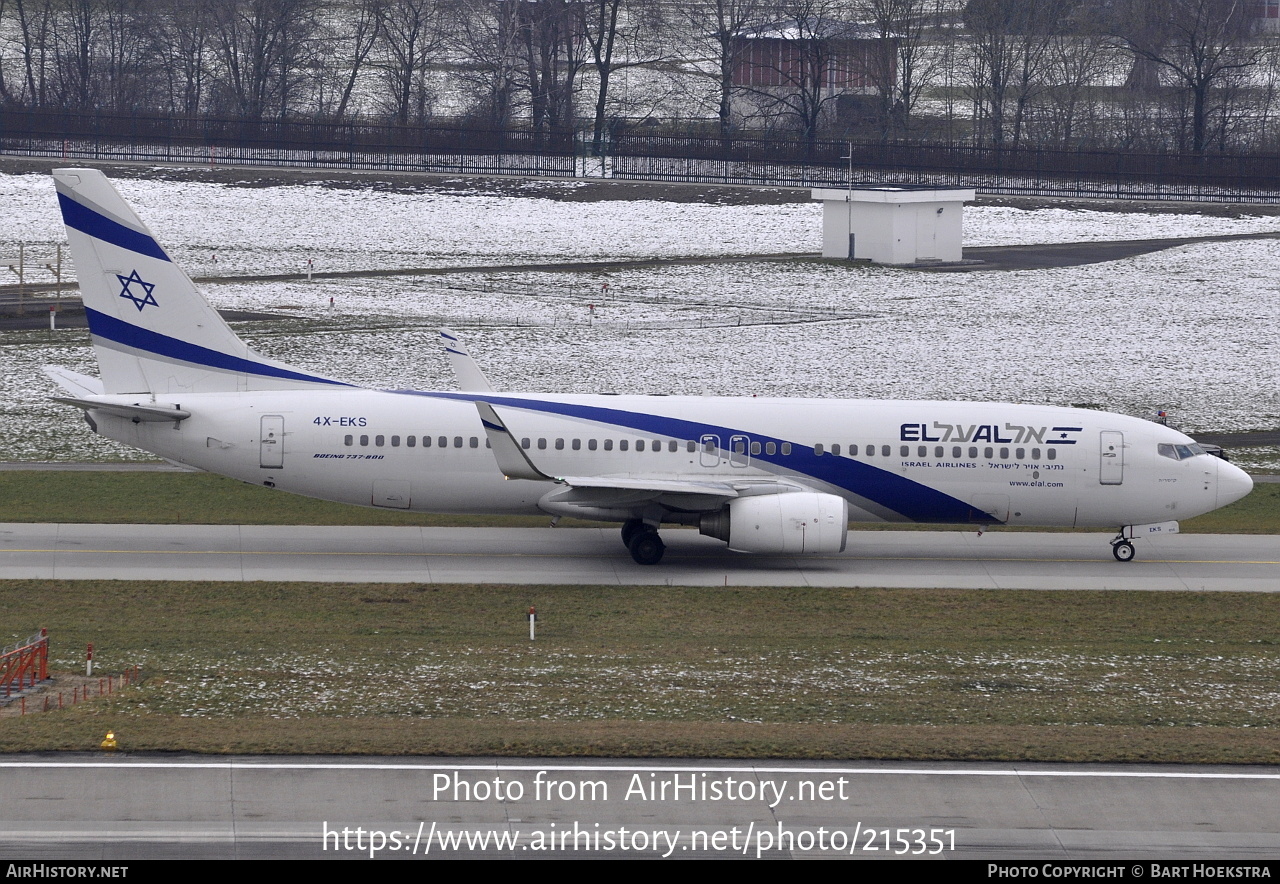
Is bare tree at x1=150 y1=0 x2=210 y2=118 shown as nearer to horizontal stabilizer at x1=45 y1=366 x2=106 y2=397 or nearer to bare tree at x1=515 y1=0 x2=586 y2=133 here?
bare tree at x1=515 y1=0 x2=586 y2=133

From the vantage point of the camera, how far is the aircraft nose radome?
1339 inches

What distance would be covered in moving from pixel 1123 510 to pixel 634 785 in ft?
61.1

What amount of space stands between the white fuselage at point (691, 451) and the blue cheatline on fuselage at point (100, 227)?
3.34 metres

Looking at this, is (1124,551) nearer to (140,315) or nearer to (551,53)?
(140,315)

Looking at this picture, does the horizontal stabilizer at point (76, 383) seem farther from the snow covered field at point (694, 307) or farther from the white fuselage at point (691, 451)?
the snow covered field at point (694, 307)

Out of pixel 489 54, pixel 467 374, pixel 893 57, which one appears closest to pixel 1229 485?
pixel 467 374

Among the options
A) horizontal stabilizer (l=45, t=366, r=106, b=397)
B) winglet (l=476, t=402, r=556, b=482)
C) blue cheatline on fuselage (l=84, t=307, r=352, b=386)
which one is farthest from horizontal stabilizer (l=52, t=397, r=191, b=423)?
winglet (l=476, t=402, r=556, b=482)

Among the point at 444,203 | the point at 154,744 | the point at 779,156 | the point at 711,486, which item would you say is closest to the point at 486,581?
the point at 711,486

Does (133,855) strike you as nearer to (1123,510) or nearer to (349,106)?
(1123,510)

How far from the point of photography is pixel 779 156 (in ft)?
313

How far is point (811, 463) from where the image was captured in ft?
109

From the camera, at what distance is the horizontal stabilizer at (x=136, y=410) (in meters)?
32.0

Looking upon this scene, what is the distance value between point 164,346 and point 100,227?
286 cm

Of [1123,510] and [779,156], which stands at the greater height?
[779,156]
